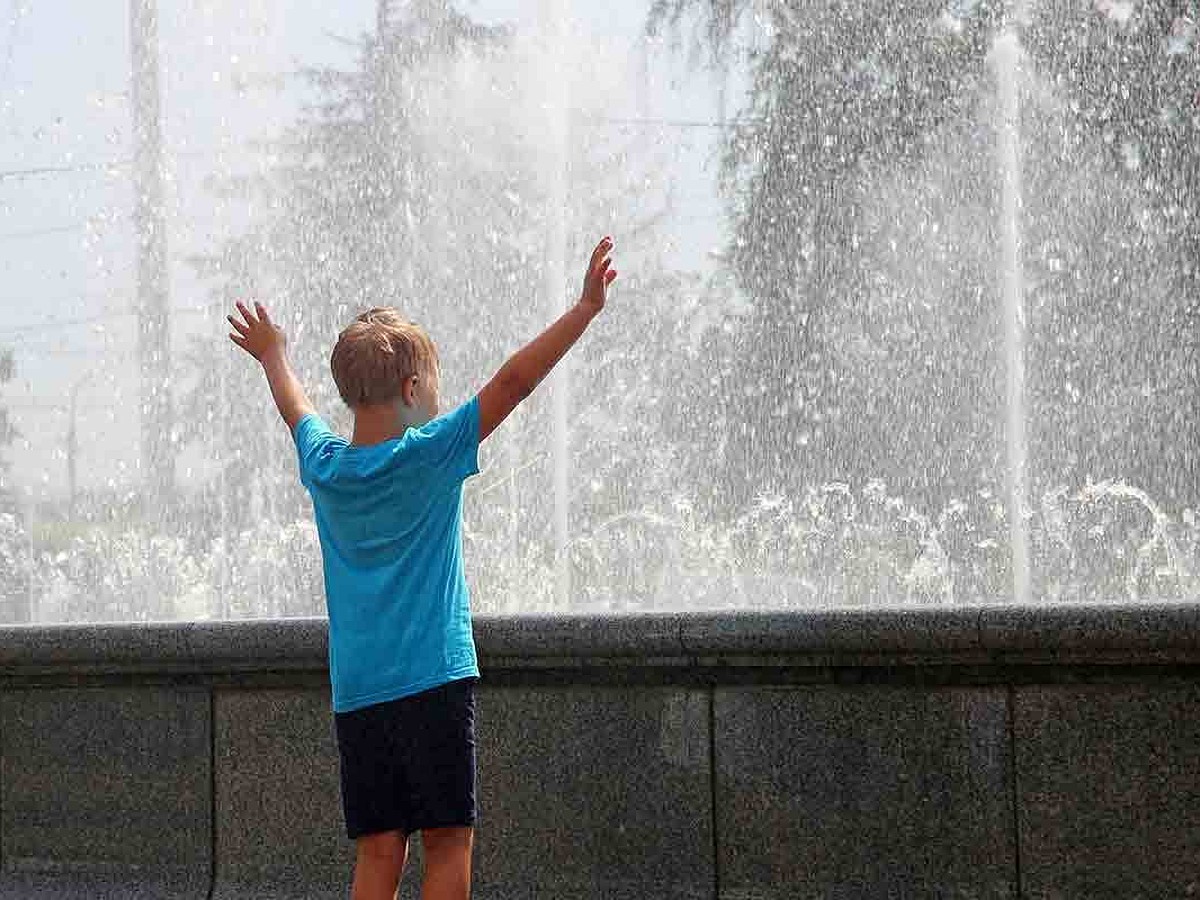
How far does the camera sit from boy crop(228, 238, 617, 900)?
11.0ft

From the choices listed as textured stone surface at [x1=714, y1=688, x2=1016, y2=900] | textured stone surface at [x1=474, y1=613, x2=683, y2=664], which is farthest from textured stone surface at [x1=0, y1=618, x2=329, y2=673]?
textured stone surface at [x1=714, y1=688, x2=1016, y2=900]

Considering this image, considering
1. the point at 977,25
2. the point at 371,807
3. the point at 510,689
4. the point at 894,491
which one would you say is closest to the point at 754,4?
the point at 977,25

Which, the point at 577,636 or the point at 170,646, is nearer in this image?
the point at 577,636

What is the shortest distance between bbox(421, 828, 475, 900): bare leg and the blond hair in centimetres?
73

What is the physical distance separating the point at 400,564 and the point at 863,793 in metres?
1.24

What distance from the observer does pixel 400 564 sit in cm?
339

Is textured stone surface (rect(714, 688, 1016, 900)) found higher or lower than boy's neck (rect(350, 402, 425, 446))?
lower

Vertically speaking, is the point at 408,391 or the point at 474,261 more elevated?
the point at 474,261

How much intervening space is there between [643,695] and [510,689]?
0.29m

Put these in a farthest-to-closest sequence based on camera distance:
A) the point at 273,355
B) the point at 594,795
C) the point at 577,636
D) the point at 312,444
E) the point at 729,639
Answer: the point at 594,795, the point at 577,636, the point at 729,639, the point at 273,355, the point at 312,444

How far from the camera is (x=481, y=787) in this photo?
440 cm

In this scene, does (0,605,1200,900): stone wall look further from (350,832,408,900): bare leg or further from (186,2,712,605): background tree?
(186,2,712,605): background tree

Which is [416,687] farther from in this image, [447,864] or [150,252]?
[150,252]

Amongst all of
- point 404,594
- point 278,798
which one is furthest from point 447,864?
point 278,798
